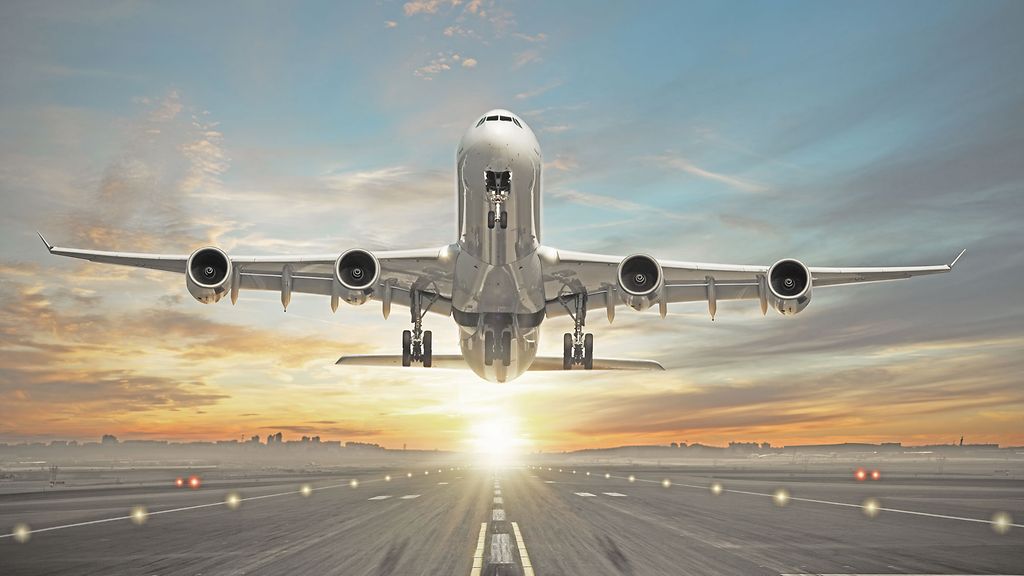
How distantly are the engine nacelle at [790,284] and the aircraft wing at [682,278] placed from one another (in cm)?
76

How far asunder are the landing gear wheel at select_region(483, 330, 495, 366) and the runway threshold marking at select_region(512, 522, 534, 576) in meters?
9.68

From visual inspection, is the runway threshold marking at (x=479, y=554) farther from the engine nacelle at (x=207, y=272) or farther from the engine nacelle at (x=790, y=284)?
the engine nacelle at (x=790, y=284)

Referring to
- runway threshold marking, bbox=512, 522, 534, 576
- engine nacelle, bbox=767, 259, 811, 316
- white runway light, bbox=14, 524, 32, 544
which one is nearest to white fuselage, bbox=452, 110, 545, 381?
engine nacelle, bbox=767, 259, 811, 316

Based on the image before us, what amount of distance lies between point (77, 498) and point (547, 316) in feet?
79.1

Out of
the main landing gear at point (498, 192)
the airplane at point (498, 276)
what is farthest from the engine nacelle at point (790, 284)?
the main landing gear at point (498, 192)

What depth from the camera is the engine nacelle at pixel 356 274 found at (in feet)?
75.4

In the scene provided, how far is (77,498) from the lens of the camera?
3450cm

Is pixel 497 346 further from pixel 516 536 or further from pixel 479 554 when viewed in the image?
pixel 479 554

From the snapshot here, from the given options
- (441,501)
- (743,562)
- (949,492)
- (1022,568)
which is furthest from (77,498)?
(949,492)

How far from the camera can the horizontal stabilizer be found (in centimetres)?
3353

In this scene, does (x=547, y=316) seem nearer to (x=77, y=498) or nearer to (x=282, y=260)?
(x=282, y=260)

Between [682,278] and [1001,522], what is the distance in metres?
12.7

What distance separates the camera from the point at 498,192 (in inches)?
805

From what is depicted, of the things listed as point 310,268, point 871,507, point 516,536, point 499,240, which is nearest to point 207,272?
point 310,268
